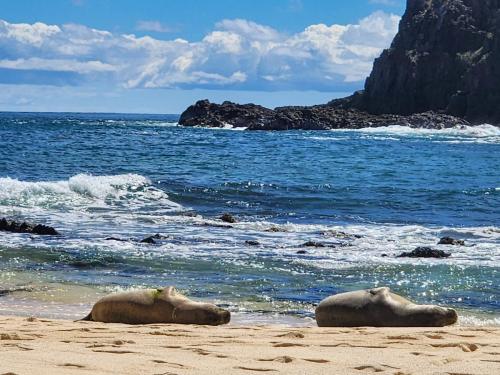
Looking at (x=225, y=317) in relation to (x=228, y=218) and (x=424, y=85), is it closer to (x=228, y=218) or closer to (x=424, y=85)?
(x=228, y=218)

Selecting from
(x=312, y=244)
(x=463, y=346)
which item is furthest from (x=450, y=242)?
(x=463, y=346)

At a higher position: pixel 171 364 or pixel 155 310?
pixel 171 364

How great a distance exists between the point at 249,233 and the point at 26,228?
15.8 ft

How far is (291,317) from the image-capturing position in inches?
447

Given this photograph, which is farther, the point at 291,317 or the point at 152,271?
the point at 152,271

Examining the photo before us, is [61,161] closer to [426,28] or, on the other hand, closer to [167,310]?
[167,310]

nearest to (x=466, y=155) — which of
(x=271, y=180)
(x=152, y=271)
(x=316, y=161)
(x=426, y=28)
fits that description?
(x=316, y=161)

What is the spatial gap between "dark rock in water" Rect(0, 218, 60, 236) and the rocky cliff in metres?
84.6

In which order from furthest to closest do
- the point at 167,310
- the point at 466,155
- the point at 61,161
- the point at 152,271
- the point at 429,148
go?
the point at 429,148 → the point at 466,155 → the point at 61,161 → the point at 152,271 → the point at 167,310

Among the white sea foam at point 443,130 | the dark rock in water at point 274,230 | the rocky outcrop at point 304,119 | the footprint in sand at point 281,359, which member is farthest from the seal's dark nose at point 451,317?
the rocky outcrop at point 304,119

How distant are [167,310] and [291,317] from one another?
6.16ft

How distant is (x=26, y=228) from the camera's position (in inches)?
736

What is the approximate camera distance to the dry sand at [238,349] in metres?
6.60

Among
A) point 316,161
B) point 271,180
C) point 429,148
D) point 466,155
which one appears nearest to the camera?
point 271,180
